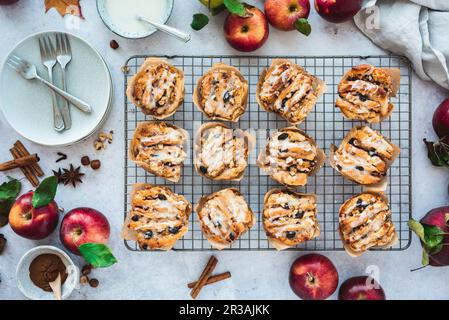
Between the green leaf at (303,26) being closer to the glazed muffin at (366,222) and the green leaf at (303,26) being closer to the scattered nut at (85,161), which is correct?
the glazed muffin at (366,222)

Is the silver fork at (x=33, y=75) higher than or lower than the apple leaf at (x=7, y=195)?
higher

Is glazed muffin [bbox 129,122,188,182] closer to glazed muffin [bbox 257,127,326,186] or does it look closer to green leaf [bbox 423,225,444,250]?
glazed muffin [bbox 257,127,326,186]

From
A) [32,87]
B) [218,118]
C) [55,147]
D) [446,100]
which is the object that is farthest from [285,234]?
[32,87]

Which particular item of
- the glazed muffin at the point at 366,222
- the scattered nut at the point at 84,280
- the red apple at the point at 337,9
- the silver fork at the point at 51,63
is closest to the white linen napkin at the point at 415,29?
the red apple at the point at 337,9

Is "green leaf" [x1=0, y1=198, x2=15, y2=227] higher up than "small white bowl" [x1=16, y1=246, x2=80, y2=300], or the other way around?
"green leaf" [x1=0, y1=198, x2=15, y2=227]

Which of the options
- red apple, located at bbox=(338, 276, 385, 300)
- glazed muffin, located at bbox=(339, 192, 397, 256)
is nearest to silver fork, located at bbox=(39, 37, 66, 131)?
glazed muffin, located at bbox=(339, 192, 397, 256)

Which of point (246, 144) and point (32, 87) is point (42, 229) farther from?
point (246, 144)

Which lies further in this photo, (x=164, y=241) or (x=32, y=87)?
(x=32, y=87)
